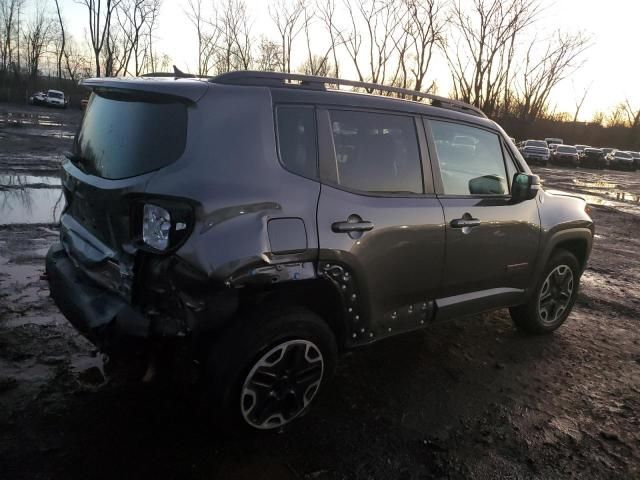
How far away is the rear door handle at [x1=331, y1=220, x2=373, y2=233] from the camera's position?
2.75 metres

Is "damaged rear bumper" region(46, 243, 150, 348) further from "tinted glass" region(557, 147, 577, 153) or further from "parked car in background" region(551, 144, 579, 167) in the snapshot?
"tinted glass" region(557, 147, 577, 153)

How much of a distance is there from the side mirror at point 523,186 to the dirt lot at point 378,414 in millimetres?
1327

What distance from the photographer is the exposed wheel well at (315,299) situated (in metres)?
2.67

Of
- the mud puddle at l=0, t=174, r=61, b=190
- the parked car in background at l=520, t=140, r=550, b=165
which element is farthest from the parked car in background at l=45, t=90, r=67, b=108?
the mud puddle at l=0, t=174, r=61, b=190

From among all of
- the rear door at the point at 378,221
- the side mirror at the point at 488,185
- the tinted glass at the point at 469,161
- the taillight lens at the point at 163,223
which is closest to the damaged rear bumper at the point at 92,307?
the taillight lens at the point at 163,223

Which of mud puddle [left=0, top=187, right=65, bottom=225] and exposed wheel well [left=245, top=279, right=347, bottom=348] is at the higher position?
exposed wheel well [left=245, top=279, right=347, bottom=348]

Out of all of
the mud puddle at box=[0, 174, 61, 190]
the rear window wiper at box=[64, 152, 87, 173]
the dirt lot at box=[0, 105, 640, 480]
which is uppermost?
the rear window wiper at box=[64, 152, 87, 173]

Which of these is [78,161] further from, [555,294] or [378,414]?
[555,294]

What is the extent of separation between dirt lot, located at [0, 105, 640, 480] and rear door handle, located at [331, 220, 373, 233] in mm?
1181

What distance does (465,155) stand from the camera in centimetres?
377

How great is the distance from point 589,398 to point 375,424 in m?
1.69

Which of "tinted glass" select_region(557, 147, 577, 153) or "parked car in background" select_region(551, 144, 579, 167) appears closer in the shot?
"parked car in background" select_region(551, 144, 579, 167)

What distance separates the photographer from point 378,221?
296cm

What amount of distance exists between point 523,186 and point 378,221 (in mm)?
1534
